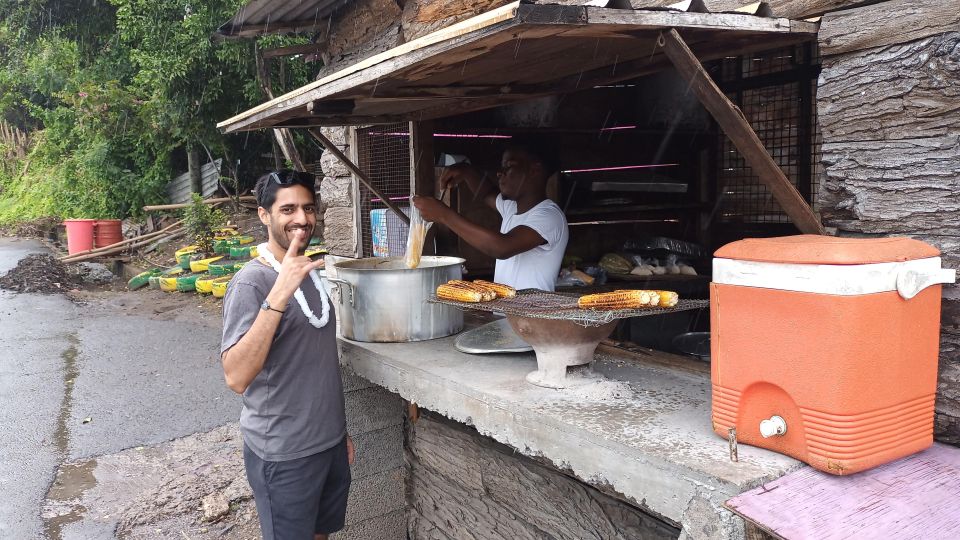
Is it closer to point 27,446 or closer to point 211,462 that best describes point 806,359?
point 211,462

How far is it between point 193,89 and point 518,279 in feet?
44.5

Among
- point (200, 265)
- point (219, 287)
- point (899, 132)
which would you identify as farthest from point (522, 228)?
point (200, 265)

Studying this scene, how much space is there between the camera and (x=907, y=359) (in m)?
2.08

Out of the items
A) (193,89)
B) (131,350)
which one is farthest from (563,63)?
(193,89)

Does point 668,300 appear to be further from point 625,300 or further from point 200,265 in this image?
point 200,265

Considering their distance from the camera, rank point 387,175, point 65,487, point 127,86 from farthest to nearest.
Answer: point 127,86 < point 387,175 < point 65,487

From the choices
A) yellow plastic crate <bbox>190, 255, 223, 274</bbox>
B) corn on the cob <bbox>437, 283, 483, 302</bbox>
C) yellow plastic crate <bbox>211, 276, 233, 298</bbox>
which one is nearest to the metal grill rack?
corn on the cob <bbox>437, 283, 483, 302</bbox>

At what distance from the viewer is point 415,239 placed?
4.28 meters

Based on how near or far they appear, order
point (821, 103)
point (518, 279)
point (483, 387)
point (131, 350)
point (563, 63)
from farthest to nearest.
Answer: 1. point (131, 350)
2. point (518, 279)
3. point (563, 63)
4. point (483, 387)
5. point (821, 103)

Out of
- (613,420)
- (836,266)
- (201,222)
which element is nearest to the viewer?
(836,266)

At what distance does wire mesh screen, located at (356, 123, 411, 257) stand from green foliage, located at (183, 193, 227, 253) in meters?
10.4

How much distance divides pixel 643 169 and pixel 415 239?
11.0 feet

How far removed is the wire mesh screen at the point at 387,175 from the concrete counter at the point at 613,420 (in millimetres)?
3108

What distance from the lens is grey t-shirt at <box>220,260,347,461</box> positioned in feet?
9.88
